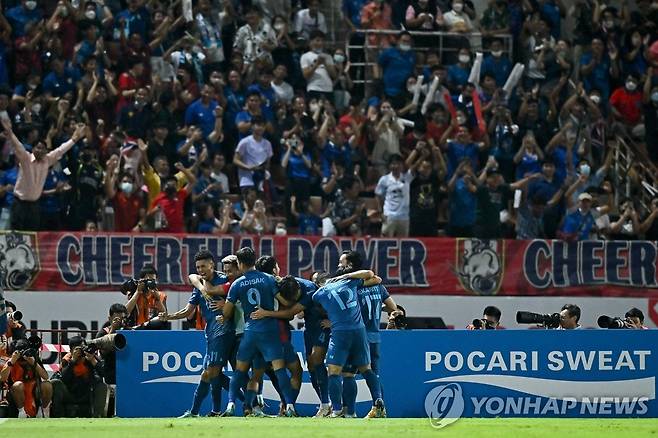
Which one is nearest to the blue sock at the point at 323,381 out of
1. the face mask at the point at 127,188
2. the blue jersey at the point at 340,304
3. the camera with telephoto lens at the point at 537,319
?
the blue jersey at the point at 340,304

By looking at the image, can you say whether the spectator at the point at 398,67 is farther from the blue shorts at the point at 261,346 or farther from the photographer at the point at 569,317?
the blue shorts at the point at 261,346

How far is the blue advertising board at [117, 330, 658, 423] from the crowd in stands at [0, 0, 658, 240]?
4.19m

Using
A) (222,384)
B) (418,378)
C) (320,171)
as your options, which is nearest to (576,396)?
(418,378)

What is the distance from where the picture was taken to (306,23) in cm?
2717

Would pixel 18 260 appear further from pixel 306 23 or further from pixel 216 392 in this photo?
pixel 306 23

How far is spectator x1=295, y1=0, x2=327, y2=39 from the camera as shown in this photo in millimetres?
27094

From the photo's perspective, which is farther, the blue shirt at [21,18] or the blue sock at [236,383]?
the blue shirt at [21,18]

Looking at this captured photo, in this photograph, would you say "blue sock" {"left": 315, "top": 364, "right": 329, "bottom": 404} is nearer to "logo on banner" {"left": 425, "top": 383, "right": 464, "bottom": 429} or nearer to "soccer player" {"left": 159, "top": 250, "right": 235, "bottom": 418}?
"soccer player" {"left": 159, "top": 250, "right": 235, "bottom": 418}

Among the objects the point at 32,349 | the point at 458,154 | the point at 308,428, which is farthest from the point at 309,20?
the point at 308,428

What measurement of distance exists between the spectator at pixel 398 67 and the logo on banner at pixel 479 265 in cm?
356

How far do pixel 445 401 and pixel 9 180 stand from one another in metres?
7.37

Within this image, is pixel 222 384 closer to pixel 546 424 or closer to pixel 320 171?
pixel 546 424

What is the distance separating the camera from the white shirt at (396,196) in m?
24.4

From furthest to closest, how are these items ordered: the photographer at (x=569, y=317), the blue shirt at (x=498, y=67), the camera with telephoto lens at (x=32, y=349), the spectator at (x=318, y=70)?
the blue shirt at (x=498, y=67) < the spectator at (x=318, y=70) < the photographer at (x=569, y=317) < the camera with telephoto lens at (x=32, y=349)
